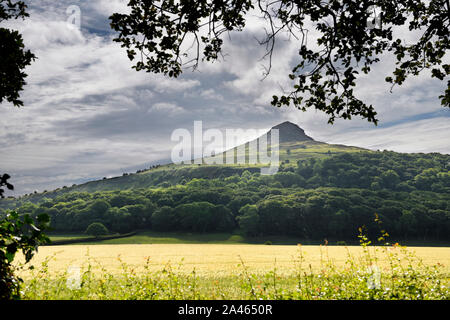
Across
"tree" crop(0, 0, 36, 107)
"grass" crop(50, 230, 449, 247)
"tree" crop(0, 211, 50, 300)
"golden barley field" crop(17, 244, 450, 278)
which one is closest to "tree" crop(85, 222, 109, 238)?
"grass" crop(50, 230, 449, 247)

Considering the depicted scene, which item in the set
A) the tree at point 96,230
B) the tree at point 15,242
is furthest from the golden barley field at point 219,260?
the tree at point 96,230

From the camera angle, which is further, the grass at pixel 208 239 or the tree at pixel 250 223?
the tree at pixel 250 223

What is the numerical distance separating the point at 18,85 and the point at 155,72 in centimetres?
585

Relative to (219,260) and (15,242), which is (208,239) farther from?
(15,242)

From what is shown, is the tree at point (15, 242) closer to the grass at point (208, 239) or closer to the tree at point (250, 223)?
the grass at point (208, 239)

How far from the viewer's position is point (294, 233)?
11756 centimetres

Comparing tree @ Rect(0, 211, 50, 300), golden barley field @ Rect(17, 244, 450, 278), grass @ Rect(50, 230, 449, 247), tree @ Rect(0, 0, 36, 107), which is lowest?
grass @ Rect(50, 230, 449, 247)

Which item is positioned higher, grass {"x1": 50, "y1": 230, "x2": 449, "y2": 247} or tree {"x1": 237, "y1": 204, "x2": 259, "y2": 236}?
tree {"x1": 237, "y1": 204, "x2": 259, "y2": 236}

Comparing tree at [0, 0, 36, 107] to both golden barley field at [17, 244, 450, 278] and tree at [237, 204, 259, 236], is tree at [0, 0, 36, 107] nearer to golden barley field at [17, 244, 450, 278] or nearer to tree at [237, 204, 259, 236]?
golden barley field at [17, 244, 450, 278]

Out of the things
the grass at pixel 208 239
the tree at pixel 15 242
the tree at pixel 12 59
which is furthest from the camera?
the grass at pixel 208 239
